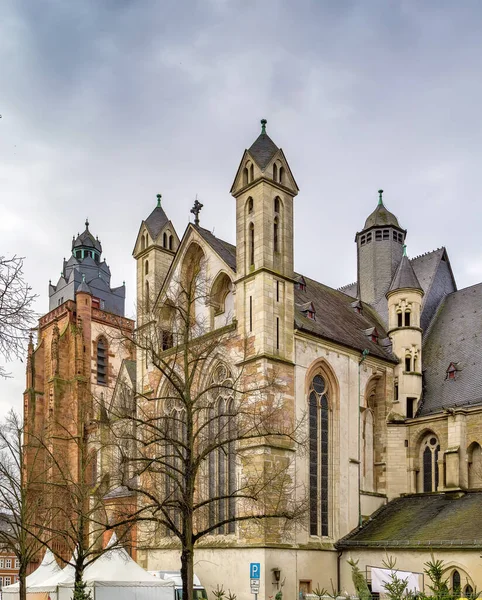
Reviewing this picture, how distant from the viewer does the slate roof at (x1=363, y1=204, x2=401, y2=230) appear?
43.6 meters

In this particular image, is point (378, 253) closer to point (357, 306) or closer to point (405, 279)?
point (357, 306)

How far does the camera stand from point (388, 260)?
140 feet

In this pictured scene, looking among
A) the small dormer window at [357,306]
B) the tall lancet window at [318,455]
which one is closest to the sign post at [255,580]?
the tall lancet window at [318,455]

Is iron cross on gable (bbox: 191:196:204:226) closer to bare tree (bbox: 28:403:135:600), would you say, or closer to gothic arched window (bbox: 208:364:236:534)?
gothic arched window (bbox: 208:364:236:534)

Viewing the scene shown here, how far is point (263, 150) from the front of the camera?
32.2 metres

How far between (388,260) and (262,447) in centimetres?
1808

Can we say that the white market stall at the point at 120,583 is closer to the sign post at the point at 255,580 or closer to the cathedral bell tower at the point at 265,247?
the sign post at the point at 255,580

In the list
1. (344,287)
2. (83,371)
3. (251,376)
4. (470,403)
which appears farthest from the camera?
(83,371)

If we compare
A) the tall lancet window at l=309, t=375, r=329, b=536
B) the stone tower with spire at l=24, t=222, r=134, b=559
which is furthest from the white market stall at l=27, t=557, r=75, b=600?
the stone tower with spire at l=24, t=222, r=134, b=559

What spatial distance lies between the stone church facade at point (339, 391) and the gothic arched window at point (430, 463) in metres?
0.05

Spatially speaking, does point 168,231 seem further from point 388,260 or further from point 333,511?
point 333,511

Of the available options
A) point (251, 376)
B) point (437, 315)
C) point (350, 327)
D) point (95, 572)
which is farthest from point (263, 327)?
point (437, 315)

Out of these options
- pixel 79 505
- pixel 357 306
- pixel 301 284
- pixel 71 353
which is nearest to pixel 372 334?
pixel 357 306

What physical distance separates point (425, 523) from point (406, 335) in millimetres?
9291
